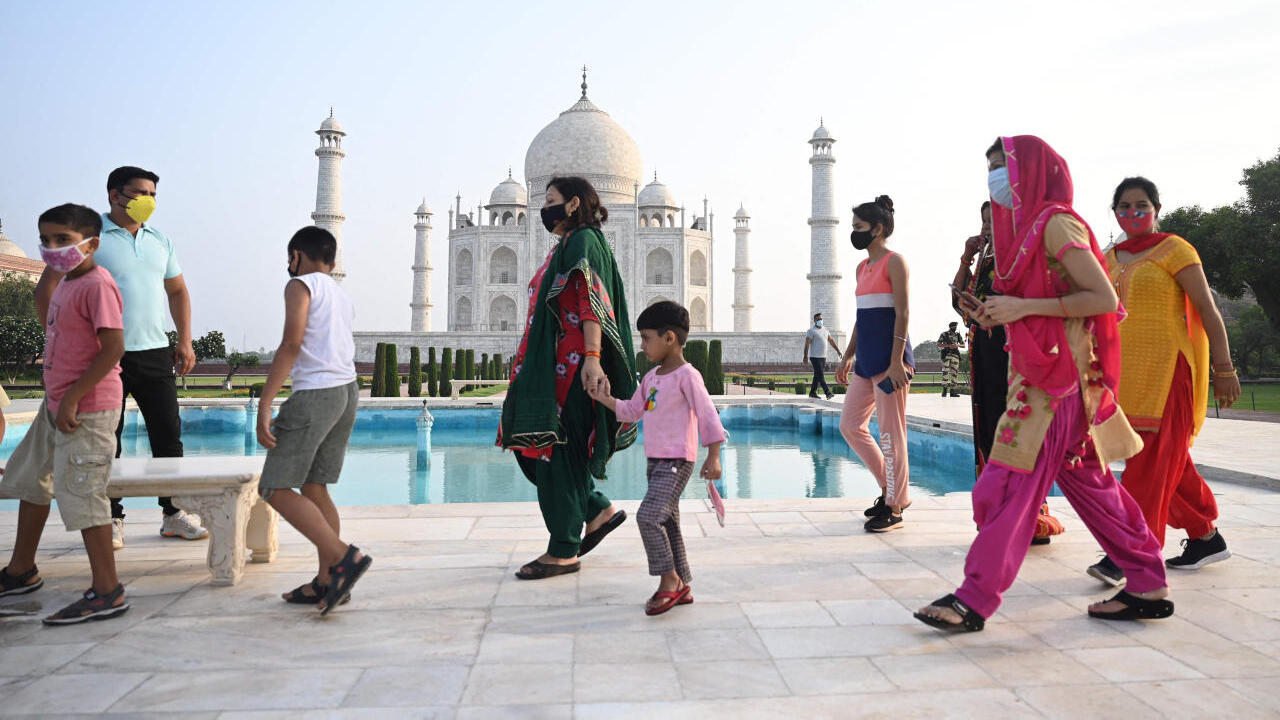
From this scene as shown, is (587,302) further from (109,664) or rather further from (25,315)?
(25,315)

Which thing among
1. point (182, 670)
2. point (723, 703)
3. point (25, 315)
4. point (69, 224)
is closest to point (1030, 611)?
point (723, 703)

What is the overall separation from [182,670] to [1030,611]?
222cm

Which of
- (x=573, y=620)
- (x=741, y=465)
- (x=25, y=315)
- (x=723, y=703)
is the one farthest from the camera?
(x=25, y=315)

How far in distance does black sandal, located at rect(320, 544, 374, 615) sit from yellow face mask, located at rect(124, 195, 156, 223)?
167 centimetres

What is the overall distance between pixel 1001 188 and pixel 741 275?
35.6 meters

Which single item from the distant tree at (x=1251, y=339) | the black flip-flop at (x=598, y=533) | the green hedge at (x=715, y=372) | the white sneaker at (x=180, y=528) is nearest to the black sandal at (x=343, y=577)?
the black flip-flop at (x=598, y=533)

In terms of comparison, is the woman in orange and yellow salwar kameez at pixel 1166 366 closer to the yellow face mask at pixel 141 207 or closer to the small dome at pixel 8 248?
the yellow face mask at pixel 141 207

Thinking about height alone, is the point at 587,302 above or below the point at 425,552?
above

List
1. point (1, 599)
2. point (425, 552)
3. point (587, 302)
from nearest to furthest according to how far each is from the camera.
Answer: point (1, 599), point (587, 302), point (425, 552)

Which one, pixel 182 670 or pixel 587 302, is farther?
pixel 587 302

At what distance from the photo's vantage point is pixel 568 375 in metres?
2.88

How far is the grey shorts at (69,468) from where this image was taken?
2441mm

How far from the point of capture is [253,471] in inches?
113

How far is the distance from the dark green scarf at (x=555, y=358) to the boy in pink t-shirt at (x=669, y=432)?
28 centimetres
